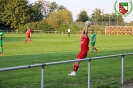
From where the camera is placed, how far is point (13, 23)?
108562mm

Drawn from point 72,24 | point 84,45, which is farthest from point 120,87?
point 72,24

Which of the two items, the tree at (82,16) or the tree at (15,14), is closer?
the tree at (15,14)

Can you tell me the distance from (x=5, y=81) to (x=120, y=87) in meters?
3.78

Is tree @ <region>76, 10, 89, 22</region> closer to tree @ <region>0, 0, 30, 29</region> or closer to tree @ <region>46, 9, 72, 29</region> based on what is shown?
tree @ <region>46, 9, 72, 29</region>

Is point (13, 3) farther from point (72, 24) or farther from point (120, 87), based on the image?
point (120, 87)

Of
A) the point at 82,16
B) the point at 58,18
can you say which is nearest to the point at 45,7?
the point at 82,16

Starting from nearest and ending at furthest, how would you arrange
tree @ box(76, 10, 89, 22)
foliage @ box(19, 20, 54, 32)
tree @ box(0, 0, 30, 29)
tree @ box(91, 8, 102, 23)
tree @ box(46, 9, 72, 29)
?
foliage @ box(19, 20, 54, 32) < tree @ box(0, 0, 30, 29) < tree @ box(46, 9, 72, 29) < tree @ box(91, 8, 102, 23) < tree @ box(76, 10, 89, 22)

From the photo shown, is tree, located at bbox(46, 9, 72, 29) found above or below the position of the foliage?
above

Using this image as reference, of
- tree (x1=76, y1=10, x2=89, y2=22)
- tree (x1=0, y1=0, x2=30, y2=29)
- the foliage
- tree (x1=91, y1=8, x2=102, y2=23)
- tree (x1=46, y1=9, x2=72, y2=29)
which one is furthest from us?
tree (x1=76, y1=10, x2=89, y2=22)

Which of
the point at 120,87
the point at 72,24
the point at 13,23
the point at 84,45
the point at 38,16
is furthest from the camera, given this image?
the point at 38,16

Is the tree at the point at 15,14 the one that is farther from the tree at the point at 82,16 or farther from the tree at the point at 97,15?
the tree at the point at 82,16

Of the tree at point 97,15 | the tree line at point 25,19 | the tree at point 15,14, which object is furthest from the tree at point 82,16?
the tree at point 15,14

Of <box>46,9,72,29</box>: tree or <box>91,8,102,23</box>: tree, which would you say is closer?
<box>46,9,72,29</box>: tree

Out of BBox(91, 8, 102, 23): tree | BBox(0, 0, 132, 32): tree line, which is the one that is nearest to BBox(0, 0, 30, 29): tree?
BBox(0, 0, 132, 32): tree line
